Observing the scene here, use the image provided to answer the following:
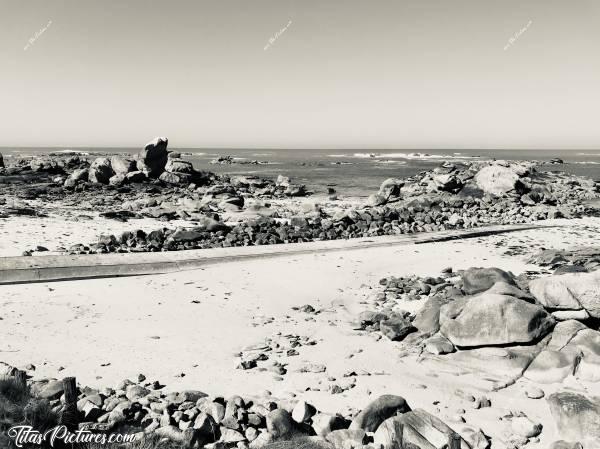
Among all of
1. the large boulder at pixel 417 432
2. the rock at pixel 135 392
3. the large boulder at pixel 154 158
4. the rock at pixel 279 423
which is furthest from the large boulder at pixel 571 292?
the large boulder at pixel 154 158

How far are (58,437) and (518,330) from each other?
6832 millimetres

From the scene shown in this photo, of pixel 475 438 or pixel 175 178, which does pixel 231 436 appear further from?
pixel 175 178

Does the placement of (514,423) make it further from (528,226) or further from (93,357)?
(528,226)

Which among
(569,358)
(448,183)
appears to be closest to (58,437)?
(569,358)

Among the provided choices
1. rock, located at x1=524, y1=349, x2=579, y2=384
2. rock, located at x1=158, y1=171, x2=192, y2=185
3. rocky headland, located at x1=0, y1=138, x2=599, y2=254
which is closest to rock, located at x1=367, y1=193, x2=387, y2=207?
rocky headland, located at x1=0, y1=138, x2=599, y2=254

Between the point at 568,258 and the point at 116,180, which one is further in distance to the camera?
the point at 116,180

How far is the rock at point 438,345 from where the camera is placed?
7.68 m

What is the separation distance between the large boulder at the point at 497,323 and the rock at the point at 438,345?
90 millimetres

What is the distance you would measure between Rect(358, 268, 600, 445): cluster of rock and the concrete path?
5597 mm

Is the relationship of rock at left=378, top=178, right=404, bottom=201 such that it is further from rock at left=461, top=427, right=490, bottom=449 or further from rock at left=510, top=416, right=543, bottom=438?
rock at left=461, top=427, right=490, bottom=449

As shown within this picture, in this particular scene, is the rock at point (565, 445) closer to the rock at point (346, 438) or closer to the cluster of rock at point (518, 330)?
the cluster of rock at point (518, 330)

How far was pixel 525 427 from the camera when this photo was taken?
5.67 m

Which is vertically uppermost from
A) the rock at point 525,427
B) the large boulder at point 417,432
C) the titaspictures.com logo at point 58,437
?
the titaspictures.com logo at point 58,437

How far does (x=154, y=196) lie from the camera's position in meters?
28.2
